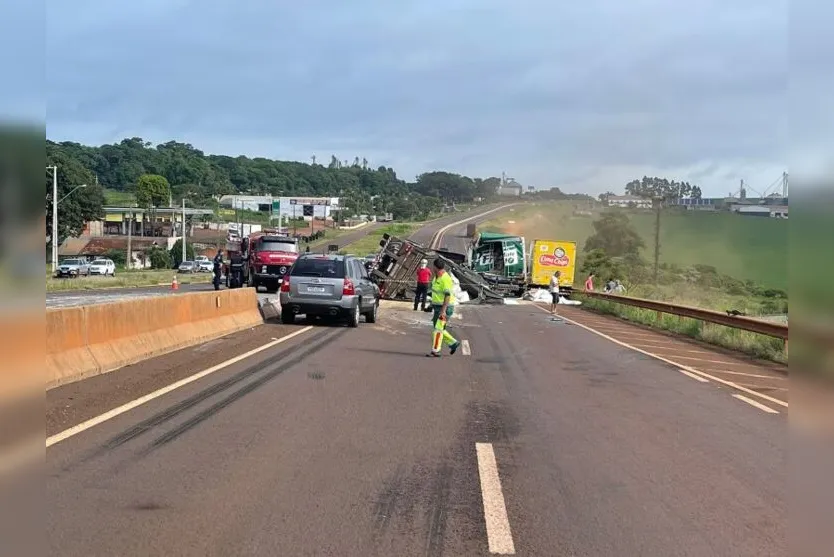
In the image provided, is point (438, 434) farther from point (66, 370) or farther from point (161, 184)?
point (161, 184)

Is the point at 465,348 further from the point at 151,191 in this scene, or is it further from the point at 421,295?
the point at 151,191

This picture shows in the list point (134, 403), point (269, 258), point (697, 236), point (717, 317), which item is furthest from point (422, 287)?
point (134, 403)

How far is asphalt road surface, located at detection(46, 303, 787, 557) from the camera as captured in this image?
17.7ft

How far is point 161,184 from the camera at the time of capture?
12231cm

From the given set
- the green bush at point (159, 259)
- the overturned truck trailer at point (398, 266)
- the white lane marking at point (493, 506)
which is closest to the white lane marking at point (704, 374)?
the white lane marking at point (493, 506)

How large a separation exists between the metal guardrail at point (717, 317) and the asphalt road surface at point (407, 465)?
2372mm

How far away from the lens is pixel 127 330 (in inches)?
493

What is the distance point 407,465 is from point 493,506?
129 centimetres

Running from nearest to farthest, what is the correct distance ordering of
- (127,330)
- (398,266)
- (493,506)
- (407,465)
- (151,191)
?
(493,506), (407,465), (127,330), (398,266), (151,191)

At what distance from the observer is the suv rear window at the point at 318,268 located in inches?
774

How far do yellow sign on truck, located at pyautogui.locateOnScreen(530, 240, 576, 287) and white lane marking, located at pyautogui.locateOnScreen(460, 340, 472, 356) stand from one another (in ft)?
87.9

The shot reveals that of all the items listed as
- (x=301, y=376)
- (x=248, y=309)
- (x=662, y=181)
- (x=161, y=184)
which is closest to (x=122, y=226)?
(x=161, y=184)

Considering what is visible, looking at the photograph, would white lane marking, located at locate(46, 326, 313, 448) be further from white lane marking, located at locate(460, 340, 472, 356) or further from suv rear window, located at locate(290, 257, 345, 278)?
suv rear window, located at locate(290, 257, 345, 278)
